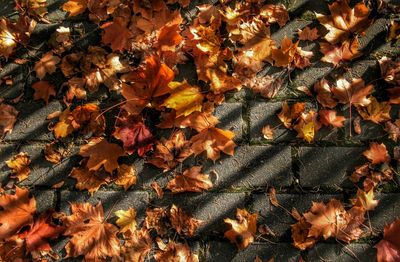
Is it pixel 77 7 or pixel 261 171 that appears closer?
pixel 261 171

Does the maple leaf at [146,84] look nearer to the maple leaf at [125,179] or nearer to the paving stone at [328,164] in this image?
the maple leaf at [125,179]

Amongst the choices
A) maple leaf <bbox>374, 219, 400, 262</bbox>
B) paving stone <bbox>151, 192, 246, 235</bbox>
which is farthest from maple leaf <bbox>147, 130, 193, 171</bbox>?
maple leaf <bbox>374, 219, 400, 262</bbox>

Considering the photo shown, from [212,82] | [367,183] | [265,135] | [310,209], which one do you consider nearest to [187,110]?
[212,82]

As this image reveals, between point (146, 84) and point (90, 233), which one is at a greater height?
point (146, 84)

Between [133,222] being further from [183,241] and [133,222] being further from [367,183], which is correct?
[367,183]

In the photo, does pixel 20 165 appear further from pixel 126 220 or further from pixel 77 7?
pixel 77 7

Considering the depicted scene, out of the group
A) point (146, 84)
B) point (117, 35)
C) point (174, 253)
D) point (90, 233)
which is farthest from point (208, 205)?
point (117, 35)
